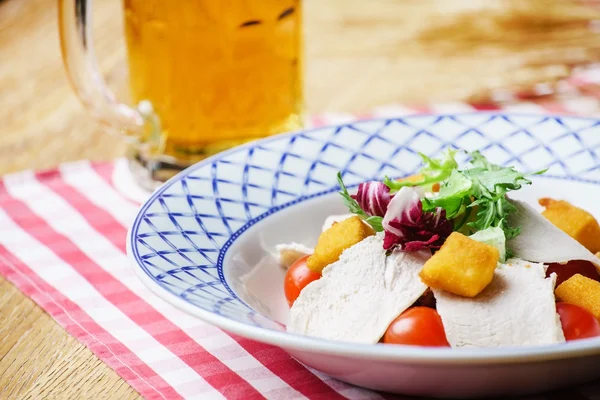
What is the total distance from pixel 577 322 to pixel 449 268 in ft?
0.64

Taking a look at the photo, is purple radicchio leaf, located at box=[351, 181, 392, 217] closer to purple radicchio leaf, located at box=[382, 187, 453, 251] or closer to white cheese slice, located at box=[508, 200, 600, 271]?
purple radicchio leaf, located at box=[382, 187, 453, 251]

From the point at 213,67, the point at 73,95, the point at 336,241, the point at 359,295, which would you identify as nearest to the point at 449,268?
the point at 359,295

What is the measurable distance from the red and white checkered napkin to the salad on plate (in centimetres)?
9

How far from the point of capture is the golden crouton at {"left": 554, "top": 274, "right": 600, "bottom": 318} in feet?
4.00

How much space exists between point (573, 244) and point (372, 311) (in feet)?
1.26

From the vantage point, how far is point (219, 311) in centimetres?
111

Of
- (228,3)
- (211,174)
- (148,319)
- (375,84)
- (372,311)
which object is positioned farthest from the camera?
(375,84)

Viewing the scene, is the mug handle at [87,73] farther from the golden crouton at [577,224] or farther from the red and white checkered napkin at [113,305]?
the golden crouton at [577,224]

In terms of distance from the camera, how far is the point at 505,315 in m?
1.17

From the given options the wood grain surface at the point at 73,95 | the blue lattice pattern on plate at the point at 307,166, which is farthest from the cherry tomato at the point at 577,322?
the wood grain surface at the point at 73,95

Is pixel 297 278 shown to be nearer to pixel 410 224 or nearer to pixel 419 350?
pixel 410 224

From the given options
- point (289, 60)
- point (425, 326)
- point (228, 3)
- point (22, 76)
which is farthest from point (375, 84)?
point (425, 326)

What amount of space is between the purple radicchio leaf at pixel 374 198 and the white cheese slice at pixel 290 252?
0.59 ft

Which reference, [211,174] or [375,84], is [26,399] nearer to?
[211,174]
